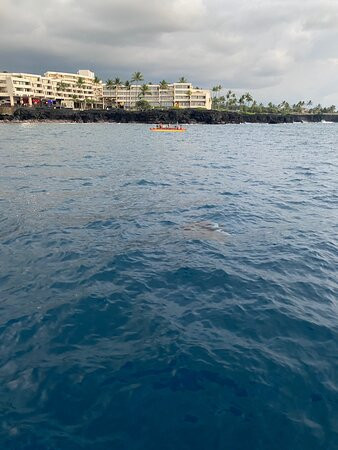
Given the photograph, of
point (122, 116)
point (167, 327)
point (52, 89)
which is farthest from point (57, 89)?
point (167, 327)

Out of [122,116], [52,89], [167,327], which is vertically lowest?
[167,327]

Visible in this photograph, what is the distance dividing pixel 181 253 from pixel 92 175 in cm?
1749

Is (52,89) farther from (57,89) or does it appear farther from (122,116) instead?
(122,116)

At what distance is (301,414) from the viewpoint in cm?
582

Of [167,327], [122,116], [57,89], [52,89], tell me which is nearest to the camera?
[167,327]

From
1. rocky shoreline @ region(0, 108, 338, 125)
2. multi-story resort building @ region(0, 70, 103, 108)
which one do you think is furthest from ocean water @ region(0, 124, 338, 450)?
multi-story resort building @ region(0, 70, 103, 108)

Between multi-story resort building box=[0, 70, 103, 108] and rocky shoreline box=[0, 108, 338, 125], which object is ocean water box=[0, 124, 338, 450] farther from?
multi-story resort building box=[0, 70, 103, 108]

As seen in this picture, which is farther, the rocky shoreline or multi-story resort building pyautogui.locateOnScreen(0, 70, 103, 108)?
multi-story resort building pyautogui.locateOnScreen(0, 70, 103, 108)

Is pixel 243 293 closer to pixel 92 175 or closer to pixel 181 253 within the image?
pixel 181 253

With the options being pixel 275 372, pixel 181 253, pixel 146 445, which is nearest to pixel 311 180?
pixel 181 253

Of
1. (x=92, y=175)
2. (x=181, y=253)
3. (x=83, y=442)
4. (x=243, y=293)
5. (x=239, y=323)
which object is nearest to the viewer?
(x=83, y=442)

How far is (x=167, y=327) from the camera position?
8094 millimetres

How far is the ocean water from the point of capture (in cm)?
561

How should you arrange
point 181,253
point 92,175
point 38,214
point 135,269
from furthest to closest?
point 92,175 < point 38,214 < point 181,253 < point 135,269
